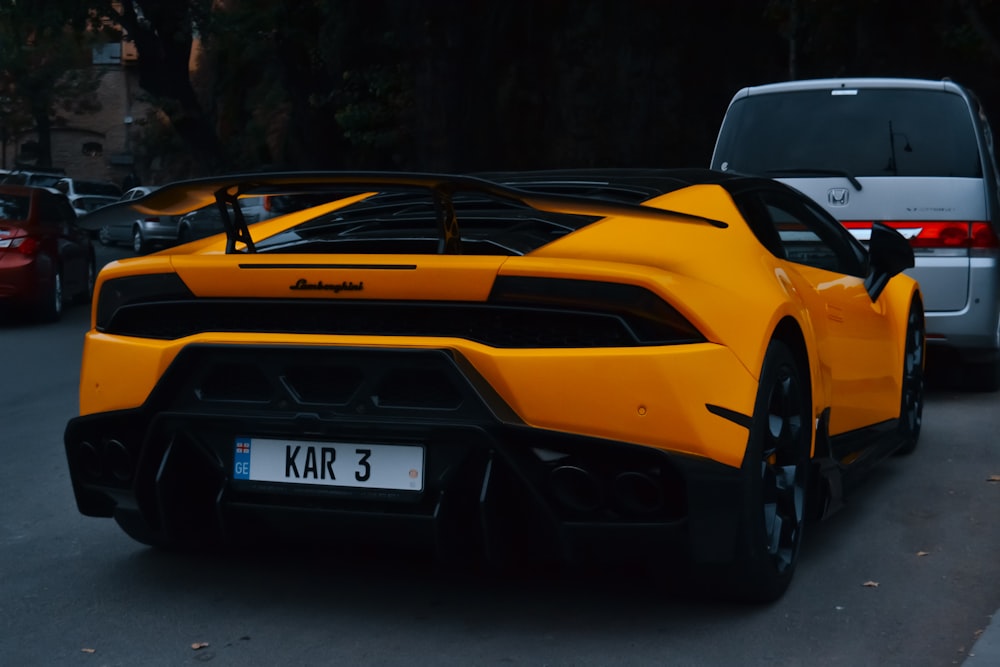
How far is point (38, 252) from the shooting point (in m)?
14.9

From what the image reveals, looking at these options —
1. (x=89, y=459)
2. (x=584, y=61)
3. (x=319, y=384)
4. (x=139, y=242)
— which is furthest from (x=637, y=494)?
(x=139, y=242)

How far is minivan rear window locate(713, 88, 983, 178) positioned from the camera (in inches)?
359

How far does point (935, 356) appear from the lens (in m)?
9.97

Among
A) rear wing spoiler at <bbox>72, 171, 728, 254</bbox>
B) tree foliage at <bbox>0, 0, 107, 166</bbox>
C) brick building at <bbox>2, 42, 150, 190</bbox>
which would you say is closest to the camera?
rear wing spoiler at <bbox>72, 171, 728, 254</bbox>

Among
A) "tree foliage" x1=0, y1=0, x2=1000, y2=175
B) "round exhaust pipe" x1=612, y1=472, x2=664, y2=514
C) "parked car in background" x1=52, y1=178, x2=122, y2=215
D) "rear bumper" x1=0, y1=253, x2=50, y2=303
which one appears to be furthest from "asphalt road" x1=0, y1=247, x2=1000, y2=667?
"parked car in background" x1=52, y1=178, x2=122, y2=215

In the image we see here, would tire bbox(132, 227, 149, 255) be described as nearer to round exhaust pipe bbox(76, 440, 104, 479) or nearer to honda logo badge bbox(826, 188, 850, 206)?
honda logo badge bbox(826, 188, 850, 206)

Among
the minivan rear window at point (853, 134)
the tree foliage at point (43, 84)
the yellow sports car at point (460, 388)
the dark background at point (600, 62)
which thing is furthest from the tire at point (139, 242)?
the yellow sports car at point (460, 388)

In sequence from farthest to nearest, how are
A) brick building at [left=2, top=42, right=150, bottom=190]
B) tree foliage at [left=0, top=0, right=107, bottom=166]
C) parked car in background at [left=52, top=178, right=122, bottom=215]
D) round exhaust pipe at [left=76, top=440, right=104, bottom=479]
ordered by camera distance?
brick building at [left=2, top=42, right=150, bottom=190] < tree foliage at [left=0, top=0, right=107, bottom=166] < parked car in background at [left=52, top=178, right=122, bottom=215] < round exhaust pipe at [left=76, top=440, right=104, bottom=479]

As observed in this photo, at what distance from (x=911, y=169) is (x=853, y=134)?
446 mm

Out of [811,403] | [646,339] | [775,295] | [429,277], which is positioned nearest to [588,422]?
[646,339]

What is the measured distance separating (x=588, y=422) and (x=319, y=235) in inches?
53.2

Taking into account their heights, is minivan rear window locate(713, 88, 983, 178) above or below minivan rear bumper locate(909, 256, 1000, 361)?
above

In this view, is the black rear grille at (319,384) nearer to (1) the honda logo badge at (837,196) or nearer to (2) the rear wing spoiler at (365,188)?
(2) the rear wing spoiler at (365,188)

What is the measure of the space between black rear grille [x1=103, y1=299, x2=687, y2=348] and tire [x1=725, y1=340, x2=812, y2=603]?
0.47 m
